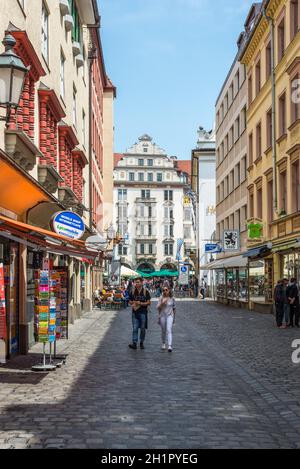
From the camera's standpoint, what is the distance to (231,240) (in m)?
41.4

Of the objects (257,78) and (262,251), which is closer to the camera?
(262,251)

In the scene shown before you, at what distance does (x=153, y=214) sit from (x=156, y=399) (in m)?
99.6

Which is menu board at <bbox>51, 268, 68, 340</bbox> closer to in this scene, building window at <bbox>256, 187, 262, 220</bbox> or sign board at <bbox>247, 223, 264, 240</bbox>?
Answer: sign board at <bbox>247, 223, 264, 240</bbox>

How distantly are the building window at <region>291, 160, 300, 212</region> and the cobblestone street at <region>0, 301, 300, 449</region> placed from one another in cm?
1168

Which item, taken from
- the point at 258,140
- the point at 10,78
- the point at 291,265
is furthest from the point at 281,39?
the point at 10,78

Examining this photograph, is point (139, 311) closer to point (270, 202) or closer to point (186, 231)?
point (270, 202)

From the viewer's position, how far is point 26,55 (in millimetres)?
15742

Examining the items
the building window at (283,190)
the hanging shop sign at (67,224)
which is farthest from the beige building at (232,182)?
the hanging shop sign at (67,224)

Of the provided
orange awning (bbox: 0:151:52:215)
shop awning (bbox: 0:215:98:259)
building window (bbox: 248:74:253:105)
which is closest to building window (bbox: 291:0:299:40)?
building window (bbox: 248:74:253:105)

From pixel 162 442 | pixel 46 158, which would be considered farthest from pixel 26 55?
pixel 162 442

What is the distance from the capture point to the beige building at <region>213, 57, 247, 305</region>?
41.0m

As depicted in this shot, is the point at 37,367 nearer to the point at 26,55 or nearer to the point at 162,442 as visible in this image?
the point at 162,442

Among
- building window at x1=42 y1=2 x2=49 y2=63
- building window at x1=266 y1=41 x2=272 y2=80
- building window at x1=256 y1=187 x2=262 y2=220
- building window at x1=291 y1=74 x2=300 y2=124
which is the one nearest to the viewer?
building window at x1=42 y1=2 x2=49 y2=63

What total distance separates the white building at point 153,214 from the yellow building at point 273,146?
220ft
